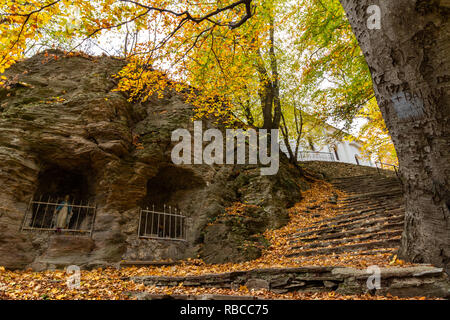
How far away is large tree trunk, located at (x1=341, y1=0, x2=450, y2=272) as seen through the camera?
2646 mm

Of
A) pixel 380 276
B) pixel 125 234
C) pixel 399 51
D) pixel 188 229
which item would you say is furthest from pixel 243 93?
pixel 380 276

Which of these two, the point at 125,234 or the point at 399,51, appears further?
the point at 125,234

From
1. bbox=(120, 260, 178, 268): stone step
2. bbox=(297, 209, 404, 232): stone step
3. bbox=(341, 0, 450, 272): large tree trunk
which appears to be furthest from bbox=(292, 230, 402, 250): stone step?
bbox=(120, 260, 178, 268): stone step

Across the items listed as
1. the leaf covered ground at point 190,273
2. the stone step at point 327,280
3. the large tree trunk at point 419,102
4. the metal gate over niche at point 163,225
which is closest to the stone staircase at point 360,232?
the leaf covered ground at point 190,273

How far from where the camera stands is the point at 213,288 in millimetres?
4262

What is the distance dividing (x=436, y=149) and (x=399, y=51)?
4.32 ft

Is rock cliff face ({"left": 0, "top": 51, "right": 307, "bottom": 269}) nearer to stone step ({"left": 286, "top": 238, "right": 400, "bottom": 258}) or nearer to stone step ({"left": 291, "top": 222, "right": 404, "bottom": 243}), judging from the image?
stone step ({"left": 286, "top": 238, "right": 400, "bottom": 258})

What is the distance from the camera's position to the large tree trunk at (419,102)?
265 cm

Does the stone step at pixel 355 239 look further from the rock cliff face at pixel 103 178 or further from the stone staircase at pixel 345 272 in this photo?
the rock cliff face at pixel 103 178

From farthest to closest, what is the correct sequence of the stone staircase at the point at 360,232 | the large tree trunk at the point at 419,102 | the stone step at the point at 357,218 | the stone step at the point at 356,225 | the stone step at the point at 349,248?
1. the stone step at the point at 357,218
2. the stone step at the point at 356,225
3. the stone staircase at the point at 360,232
4. the stone step at the point at 349,248
5. the large tree trunk at the point at 419,102

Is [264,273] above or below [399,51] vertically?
below

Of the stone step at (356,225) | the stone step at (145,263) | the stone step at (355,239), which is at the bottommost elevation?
the stone step at (145,263)

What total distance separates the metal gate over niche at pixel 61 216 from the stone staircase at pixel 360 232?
20.5 feet

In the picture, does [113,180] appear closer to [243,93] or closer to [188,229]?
[188,229]
